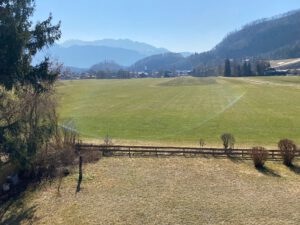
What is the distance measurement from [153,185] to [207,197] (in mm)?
4142

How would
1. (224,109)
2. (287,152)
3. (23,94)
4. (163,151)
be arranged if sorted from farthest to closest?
(224,109), (163,151), (287,152), (23,94)

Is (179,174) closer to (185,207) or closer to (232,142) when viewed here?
(185,207)

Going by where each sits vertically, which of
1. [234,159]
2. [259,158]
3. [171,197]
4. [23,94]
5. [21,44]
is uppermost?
[21,44]

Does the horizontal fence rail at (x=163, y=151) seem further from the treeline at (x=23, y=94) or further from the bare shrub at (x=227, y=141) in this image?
the treeline at (x=23, y=94)

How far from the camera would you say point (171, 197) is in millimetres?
25031

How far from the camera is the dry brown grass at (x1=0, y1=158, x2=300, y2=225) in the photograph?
2217cm

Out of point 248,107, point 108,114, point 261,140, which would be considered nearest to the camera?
point 261,140

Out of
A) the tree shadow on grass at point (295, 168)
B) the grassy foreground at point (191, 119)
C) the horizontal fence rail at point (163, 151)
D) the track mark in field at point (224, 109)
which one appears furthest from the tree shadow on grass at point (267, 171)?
the track mark in field at point (224, 109)

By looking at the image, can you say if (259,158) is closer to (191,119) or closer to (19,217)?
(19,217)

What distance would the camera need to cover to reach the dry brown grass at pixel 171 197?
2217 cm


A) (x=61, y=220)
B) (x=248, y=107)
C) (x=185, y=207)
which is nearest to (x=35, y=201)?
(x=61, y=220)

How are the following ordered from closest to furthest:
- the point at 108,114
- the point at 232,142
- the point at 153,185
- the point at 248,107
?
the point at 153,185 < the point at 232,142 < the point at 108,114 < the point at 248,107

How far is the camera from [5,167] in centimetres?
3162

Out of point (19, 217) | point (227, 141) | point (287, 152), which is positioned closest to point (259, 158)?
point (287, 152)
